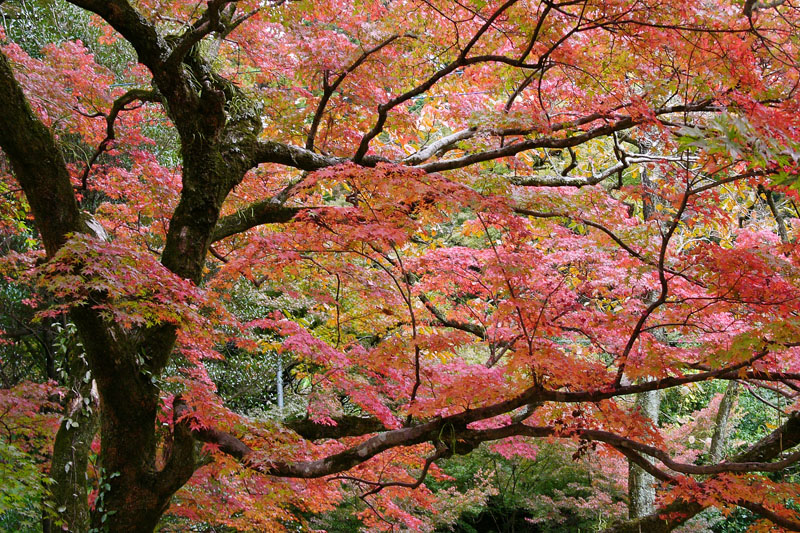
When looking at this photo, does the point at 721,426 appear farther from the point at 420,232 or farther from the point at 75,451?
Result: the point at 75,451

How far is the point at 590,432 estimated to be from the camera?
312 centimetres

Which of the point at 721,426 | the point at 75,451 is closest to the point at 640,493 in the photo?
the point at 721,426

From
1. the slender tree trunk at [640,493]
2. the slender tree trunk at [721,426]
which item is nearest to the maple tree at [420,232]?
the slender tree trunk at [640,493]

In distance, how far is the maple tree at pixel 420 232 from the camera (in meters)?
2.83

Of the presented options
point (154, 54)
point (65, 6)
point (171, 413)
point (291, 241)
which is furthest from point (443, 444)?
point (65, 6)

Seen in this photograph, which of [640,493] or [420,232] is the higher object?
[420,232]

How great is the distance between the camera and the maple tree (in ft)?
9.29

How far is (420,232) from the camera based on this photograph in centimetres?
372

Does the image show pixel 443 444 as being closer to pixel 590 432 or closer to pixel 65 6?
pixel 590 432

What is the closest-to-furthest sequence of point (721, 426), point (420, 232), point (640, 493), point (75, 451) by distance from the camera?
1. point (420, 232)
2. point (75, 451)
3. point (640, 493)
4. point (721, 426)

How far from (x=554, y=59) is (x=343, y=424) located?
3122 mm

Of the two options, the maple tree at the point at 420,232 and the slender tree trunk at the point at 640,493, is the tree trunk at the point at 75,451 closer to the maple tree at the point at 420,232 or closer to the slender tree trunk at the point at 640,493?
the maple tree at the point at 420,232

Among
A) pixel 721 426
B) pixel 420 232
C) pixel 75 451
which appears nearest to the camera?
pixel 420 232

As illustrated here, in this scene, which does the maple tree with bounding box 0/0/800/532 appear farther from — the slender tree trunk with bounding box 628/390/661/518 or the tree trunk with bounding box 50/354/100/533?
the slender tree trunk with bounding box 628/390/661/518
